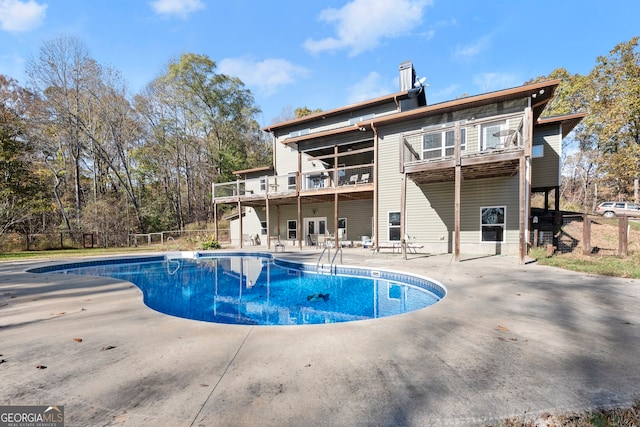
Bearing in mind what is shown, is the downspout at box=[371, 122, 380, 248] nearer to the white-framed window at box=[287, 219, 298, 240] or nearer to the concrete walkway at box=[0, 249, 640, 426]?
the white-framed window at box=[287, 219, 298, 240]

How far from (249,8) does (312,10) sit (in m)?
3.74

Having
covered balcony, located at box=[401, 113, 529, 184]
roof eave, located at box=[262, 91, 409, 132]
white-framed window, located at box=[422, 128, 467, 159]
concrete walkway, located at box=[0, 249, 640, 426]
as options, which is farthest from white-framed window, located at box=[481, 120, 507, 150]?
concrete walkway, located at box=[0, 249, 640, 426]

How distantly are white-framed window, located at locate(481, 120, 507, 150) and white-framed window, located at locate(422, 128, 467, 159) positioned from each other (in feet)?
2.43

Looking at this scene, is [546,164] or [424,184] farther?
[424,184]

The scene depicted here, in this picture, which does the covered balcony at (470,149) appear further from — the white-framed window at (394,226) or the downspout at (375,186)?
the white-framed window at (394,226)

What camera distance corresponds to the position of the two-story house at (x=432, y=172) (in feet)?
29.7

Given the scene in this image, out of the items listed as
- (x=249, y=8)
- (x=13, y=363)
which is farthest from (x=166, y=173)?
(x=13, y=363)

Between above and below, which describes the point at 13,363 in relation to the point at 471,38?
below

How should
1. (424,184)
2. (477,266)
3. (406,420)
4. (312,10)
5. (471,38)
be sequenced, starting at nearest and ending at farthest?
(406,420) → (477,266) → (424,184) → (312,10) → (471,38)

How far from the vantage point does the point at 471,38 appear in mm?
15961

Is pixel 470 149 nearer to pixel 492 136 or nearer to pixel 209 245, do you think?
pixel 492 136

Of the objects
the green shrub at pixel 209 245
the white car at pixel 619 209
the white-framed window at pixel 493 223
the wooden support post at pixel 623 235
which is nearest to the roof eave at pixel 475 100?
the white-framed window at pixel 493 223

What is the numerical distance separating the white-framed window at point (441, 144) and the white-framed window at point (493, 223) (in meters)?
2.81

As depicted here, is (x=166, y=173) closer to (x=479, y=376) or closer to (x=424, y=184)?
(x=424, y=184)
